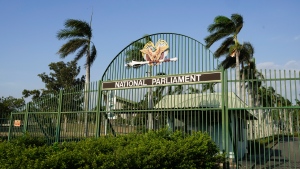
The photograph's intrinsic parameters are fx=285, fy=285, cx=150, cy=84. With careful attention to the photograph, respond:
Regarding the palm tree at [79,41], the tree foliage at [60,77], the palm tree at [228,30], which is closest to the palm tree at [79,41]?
the palm tree at [79,41]

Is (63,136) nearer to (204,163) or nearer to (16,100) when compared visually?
(204,163)

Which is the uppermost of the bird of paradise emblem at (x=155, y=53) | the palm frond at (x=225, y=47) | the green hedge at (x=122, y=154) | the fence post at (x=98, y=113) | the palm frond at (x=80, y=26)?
the palm frond at (x=80, y=26)

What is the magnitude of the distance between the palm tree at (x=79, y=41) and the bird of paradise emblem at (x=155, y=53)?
46.5 feet

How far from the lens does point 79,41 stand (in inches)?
910

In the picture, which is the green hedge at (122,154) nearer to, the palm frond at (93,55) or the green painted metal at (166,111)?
the green painted metal at (166,111)

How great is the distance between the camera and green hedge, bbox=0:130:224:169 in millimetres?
4644

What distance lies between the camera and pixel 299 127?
6211 mm

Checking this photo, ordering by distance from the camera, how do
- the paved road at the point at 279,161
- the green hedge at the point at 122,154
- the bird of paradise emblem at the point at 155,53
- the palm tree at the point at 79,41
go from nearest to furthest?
the green hedge at the point at 122,154 < the paved road at the point at 279,161 < the bird of paradise emblem at the point at 155,53 < the palm tree at the point at 79,41

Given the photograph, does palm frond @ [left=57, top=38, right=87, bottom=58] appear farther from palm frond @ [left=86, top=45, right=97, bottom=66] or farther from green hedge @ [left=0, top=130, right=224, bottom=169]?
green hedge @ [left=0, top=130, right=224, bottom=169]

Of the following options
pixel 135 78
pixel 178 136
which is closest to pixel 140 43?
pixel 135 78

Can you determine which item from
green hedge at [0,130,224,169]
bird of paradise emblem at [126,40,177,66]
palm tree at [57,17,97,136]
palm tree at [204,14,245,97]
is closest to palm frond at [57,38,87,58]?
palm tree at [57,17,97,136]

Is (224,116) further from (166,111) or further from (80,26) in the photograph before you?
(80,26)

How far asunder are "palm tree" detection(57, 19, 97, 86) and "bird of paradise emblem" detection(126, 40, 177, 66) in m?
14.2

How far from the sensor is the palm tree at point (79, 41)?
→ 22438 mm
